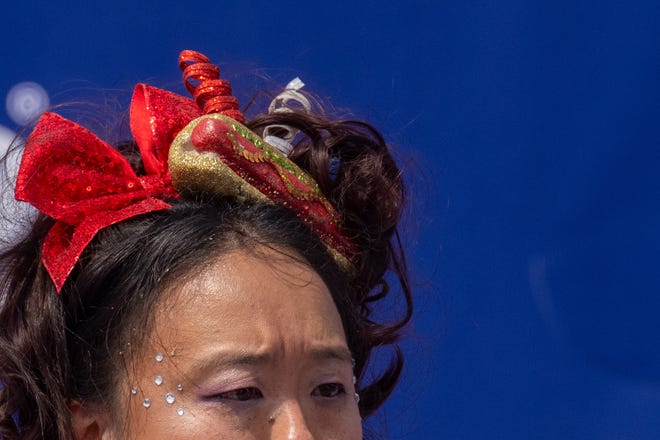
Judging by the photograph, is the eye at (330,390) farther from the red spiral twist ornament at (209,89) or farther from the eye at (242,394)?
the red spiral twist ornament at (209,89)

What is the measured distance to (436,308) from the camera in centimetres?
199

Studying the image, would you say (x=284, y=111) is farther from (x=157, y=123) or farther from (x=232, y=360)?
(x=232, y=360)

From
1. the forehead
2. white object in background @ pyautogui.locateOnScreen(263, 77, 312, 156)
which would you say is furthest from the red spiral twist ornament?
the forehead

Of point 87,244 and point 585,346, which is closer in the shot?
point 87,244

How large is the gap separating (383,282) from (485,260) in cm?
38

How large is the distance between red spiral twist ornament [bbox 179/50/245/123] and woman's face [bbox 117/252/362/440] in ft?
0.90

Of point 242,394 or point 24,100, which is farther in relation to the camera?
point 24,100

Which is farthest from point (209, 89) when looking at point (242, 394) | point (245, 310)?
point (242, 394)

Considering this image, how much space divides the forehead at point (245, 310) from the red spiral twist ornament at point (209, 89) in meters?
0.27

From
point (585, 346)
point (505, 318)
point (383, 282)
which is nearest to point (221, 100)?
point (383, 282)

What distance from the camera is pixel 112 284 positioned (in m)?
1.36

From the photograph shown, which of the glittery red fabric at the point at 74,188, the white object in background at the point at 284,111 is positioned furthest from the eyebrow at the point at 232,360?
the white object in background at the point at 284,111

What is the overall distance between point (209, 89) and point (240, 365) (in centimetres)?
49

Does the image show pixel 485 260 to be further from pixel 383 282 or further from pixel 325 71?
pixel 325 71
